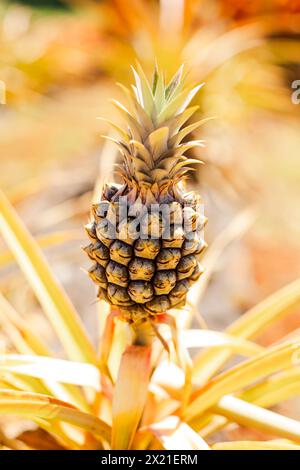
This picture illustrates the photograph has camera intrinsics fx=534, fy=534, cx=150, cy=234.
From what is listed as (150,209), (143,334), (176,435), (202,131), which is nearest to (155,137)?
(150,209)

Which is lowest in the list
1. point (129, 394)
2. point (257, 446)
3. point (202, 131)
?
point (257, 446)

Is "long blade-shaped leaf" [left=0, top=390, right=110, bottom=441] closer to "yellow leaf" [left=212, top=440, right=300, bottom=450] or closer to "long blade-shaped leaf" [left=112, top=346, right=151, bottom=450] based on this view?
"long blade-shaped leaf" [left=112, top=346, right=151, bottom=450]

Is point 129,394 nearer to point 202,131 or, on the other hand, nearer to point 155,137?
point 155,137

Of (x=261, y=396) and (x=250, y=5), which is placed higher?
(x=250, y=5)

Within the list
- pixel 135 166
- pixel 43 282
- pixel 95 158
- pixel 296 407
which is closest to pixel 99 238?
pixel 135 166

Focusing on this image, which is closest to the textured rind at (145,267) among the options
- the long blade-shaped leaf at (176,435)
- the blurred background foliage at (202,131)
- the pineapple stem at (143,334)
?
the pineapple stem at (143,334)
